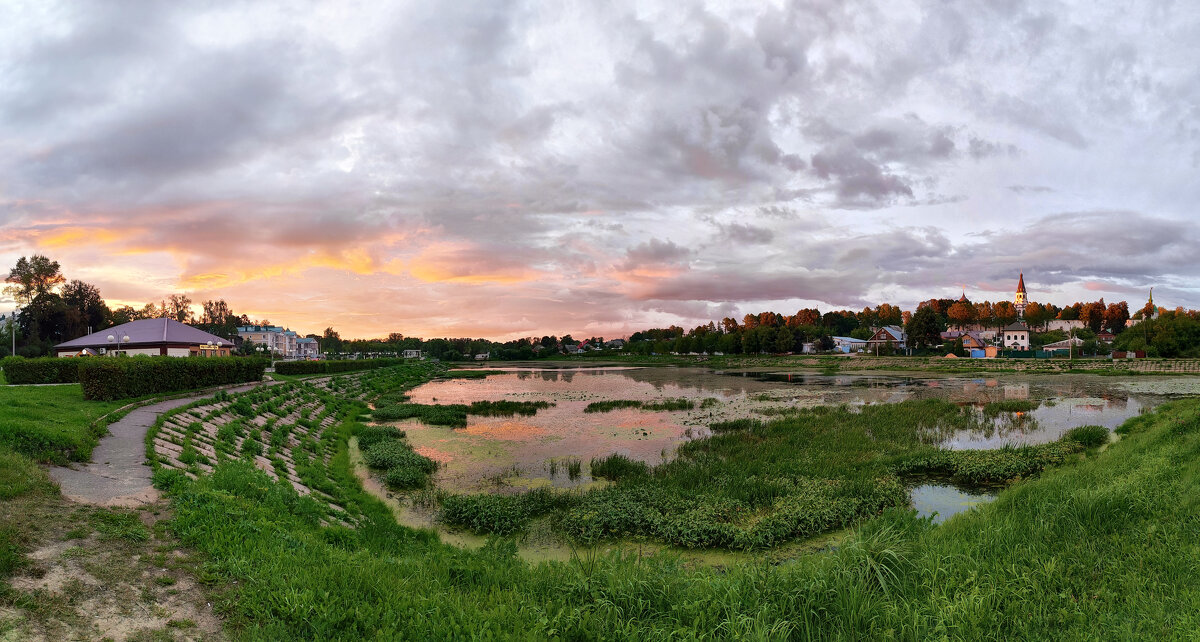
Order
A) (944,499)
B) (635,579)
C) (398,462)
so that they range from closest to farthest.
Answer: (635,579) → (944,499) → (398,462)

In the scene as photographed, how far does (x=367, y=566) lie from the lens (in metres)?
6.53

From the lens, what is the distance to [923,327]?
9581cm

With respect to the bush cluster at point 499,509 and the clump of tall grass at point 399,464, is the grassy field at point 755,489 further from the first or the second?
the clump of tall grass at point 399,464

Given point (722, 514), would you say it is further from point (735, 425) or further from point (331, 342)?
point (331, 342)

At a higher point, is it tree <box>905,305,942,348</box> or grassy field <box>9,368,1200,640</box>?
tree <box>905,305,942,348</box>

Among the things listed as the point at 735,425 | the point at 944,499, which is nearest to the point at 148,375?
the point at 735,425

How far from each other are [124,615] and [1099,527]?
12.4 metres

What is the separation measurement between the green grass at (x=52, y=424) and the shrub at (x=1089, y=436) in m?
27.1

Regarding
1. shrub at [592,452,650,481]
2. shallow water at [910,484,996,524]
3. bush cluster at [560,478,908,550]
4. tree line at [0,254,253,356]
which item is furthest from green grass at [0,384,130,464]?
tree line at [0,254,253,356]

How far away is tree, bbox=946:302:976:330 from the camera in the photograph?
15762 cm

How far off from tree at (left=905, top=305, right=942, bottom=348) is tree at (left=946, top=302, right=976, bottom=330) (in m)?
71.1

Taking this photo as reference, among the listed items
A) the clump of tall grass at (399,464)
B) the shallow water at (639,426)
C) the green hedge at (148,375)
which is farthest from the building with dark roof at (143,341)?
the clump of tall grass at (399,464)

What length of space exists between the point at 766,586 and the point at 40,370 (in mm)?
32775

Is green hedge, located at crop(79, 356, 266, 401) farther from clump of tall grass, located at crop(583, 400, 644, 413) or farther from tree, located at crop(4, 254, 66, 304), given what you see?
tree, located at crop(4, 254, 66, 304)
